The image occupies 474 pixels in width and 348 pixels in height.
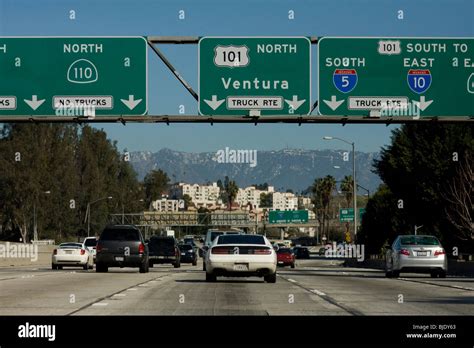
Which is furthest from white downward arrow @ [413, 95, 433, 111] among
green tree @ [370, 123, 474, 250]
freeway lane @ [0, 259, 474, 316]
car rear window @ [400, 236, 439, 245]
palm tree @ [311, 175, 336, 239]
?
palm tree @ [311, 175, 336, 239]

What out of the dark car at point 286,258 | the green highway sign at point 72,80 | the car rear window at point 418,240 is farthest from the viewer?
the dark car at point 286,258

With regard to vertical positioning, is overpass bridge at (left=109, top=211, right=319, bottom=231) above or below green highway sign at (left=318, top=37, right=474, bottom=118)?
below

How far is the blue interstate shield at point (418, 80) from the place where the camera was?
1286 inches

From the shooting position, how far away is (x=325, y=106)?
32.9m

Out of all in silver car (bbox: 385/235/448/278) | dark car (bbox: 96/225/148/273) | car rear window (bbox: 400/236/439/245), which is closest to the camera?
silver car (bbox: 385/235/448/278)

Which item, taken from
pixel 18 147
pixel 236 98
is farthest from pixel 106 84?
pixel 18 147

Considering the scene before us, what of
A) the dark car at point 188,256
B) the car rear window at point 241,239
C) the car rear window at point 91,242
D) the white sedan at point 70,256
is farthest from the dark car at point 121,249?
the dark car at point 188,256

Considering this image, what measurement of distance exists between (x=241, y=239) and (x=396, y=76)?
8.26 m

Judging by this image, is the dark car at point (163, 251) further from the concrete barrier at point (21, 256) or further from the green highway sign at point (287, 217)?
the green highway sign at point (287, 217)

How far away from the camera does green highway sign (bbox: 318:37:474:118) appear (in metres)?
32.7

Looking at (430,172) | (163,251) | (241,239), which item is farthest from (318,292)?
(430,172)

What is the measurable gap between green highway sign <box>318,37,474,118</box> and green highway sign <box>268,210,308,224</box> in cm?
10627

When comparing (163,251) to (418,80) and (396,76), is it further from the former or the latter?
(418,80)

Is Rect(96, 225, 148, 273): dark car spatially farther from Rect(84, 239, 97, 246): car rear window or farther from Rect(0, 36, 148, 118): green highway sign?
Rect(84, 239, 97, 246): car rear window
